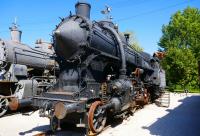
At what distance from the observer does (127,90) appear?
30.9 feet

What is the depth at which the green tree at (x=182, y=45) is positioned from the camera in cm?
3319

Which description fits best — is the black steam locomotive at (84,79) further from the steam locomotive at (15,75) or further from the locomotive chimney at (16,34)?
the locomotive chimney at (16,34)

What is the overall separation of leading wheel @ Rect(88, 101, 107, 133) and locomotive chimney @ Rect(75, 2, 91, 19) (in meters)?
3.38

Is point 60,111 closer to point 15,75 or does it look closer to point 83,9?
point 83,9

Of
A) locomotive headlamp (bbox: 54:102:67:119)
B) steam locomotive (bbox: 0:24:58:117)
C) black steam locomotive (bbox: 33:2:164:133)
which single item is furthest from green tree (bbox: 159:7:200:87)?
locomotive headlamp (bbox: 54:102:67:119)

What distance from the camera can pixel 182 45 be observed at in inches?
1510

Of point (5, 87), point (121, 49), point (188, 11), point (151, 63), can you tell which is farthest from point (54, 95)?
point (188, 11)

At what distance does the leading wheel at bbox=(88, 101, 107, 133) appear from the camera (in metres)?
7.41

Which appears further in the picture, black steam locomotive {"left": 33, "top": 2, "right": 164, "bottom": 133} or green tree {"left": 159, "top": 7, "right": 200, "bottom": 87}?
green tree {"left": 159, "top": 7, "right": 200, "bottom": 87}

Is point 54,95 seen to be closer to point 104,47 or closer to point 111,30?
point 104,47

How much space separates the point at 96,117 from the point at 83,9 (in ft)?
13.3

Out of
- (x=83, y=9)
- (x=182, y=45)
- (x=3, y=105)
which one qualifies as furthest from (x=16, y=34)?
(x=182, y=45)

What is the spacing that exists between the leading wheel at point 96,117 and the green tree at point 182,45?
1048 inches

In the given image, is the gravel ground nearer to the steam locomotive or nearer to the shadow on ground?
the shadow on ground
